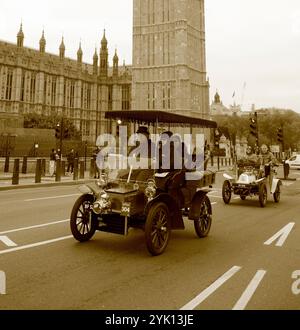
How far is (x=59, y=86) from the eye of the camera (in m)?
68.2

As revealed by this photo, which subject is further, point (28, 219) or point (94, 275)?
point (28, 219)

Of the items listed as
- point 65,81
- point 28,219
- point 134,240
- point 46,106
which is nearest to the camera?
point 134,240

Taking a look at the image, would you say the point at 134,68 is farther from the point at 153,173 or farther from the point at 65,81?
the point at 153,173

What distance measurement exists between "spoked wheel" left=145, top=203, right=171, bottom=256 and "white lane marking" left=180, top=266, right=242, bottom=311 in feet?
4.02

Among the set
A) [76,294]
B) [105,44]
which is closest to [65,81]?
[105,44]

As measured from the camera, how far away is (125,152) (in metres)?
6.57

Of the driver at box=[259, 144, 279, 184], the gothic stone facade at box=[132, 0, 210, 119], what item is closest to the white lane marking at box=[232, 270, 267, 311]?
the driver at box=[259, 144, 279, 184]

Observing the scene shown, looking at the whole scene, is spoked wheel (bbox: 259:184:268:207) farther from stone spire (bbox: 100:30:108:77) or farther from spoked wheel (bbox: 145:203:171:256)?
stone spire (bbox: 100:30:108:77)

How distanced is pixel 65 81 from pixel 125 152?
6807 cm

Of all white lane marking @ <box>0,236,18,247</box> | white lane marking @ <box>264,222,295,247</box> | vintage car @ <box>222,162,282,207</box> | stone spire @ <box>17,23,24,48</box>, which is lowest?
white lane marking @ <box>264,222,295,247</box>

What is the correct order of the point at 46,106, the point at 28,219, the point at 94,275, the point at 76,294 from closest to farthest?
the point at 76,294 < the point at 94,275 < the point at 28,219 < the point at 46,106

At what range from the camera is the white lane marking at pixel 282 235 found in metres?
6.43

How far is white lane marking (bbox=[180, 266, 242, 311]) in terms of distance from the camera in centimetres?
356
